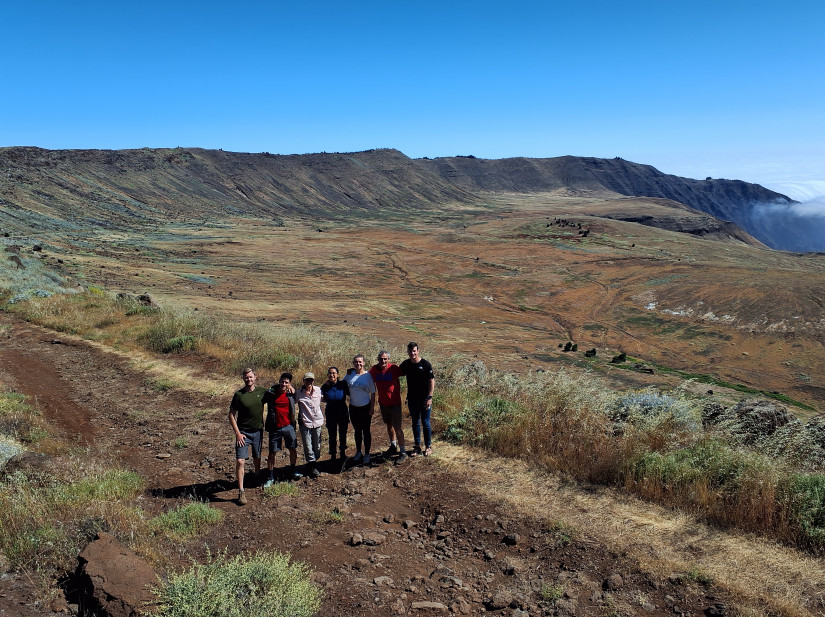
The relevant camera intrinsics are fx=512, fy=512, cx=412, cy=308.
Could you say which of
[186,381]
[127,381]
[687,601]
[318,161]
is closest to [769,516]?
[687,601]

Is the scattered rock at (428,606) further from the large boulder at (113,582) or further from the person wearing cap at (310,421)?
the person wearing cap at (310,421)

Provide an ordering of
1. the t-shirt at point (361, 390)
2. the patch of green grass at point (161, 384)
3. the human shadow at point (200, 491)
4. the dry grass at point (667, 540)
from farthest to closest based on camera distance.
A: the patch of green grass at point (161, 384), the t-shirt at point (361, 390), the human shadow at point (200, 491), the dry grass at point (667, 540)

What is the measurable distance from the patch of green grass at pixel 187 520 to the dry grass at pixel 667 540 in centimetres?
282

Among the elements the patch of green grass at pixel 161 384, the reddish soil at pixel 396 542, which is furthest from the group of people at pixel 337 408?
the patch of green grass at pixel 161 384

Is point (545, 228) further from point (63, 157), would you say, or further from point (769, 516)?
point (63, 157)

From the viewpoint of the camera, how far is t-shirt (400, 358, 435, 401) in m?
6.70

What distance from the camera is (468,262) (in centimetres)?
5009

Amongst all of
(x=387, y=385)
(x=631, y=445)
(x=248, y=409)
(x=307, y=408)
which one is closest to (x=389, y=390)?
(x=387, y=385)

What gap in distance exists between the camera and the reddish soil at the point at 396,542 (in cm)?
402

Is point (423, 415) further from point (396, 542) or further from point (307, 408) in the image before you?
point (396, 542)

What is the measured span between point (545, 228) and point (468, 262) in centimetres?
2405

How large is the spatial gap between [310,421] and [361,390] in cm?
75

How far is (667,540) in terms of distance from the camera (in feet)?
15.4

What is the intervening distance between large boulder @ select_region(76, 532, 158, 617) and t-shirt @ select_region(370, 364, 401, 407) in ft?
10.9
